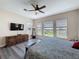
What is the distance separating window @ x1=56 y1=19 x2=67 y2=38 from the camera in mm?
5516

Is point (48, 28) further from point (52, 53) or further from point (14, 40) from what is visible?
point (52, 53)

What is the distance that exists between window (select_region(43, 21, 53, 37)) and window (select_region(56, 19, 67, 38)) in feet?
2.23

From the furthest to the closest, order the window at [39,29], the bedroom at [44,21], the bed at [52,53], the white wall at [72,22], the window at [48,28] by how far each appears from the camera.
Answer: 1. the window at [39,29]
2. the window at [48,28]
3. the white wall at [72,22]
4. the bedroom at [44,21]
5. the bed at [52,53]

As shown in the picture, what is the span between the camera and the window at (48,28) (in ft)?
21.8

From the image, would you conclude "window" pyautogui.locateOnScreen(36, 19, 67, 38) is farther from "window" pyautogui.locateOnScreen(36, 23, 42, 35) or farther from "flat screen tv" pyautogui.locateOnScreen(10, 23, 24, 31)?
"flat screen tv" pyautogui.locateOnScreen(10, 23, 24, 31)

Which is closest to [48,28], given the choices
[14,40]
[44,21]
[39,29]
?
[44,21]

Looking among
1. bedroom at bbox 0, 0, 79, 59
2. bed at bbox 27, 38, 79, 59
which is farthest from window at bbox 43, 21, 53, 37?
bed at bbox 27, 38, 79, 59

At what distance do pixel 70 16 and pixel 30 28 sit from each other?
444cm

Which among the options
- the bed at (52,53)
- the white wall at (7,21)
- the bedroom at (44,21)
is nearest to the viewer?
the bed at (52,53)

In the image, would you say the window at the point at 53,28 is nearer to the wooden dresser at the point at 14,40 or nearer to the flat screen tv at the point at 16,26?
the flat screen tv at the point at 16,26

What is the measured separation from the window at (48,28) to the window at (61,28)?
680mm

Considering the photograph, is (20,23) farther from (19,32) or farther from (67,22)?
(67,22)

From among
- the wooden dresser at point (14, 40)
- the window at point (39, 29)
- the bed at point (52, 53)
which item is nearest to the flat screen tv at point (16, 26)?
the wooden dresser at point (14, 40)

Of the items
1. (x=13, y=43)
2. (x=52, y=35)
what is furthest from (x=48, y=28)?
(x=13, y=43)
